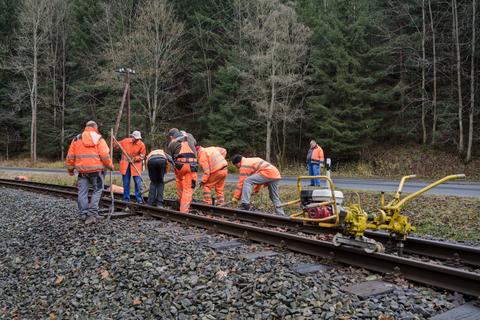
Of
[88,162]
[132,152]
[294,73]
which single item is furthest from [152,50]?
[88,162]

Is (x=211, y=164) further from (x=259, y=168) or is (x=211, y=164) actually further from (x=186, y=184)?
(x=259, y=168)

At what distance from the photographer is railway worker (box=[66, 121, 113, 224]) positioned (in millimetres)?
8273

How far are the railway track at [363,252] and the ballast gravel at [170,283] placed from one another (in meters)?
0.16

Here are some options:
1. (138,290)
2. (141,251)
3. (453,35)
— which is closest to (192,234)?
(141,251)

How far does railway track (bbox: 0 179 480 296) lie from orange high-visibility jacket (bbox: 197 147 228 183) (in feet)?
4.40

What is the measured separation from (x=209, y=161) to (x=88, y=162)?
2.97 m

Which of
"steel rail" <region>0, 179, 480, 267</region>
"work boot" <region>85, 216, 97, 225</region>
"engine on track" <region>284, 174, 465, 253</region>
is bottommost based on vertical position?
"work boot" <region>85, 216, 97, 225</region>

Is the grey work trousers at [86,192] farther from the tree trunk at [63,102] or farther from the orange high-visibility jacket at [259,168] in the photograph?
the tree trunk at [63,102]

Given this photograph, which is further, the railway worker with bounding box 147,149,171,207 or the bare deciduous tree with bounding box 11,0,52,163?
the bare deciduous tree with bounding box 11,0,52,163

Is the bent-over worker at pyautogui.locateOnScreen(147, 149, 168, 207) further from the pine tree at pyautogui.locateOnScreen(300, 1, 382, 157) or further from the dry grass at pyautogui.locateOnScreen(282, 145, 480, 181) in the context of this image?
the pine tree at pyautogui.locateOnScreen(300, 1, 382, 157)

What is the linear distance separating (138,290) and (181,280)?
52 centimetres

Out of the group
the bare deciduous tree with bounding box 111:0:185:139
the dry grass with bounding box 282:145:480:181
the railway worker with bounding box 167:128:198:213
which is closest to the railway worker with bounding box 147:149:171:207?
the railway worker with bounding box 167:128:198:213

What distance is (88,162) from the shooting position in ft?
27.2

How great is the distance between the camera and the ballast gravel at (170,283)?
391cm
